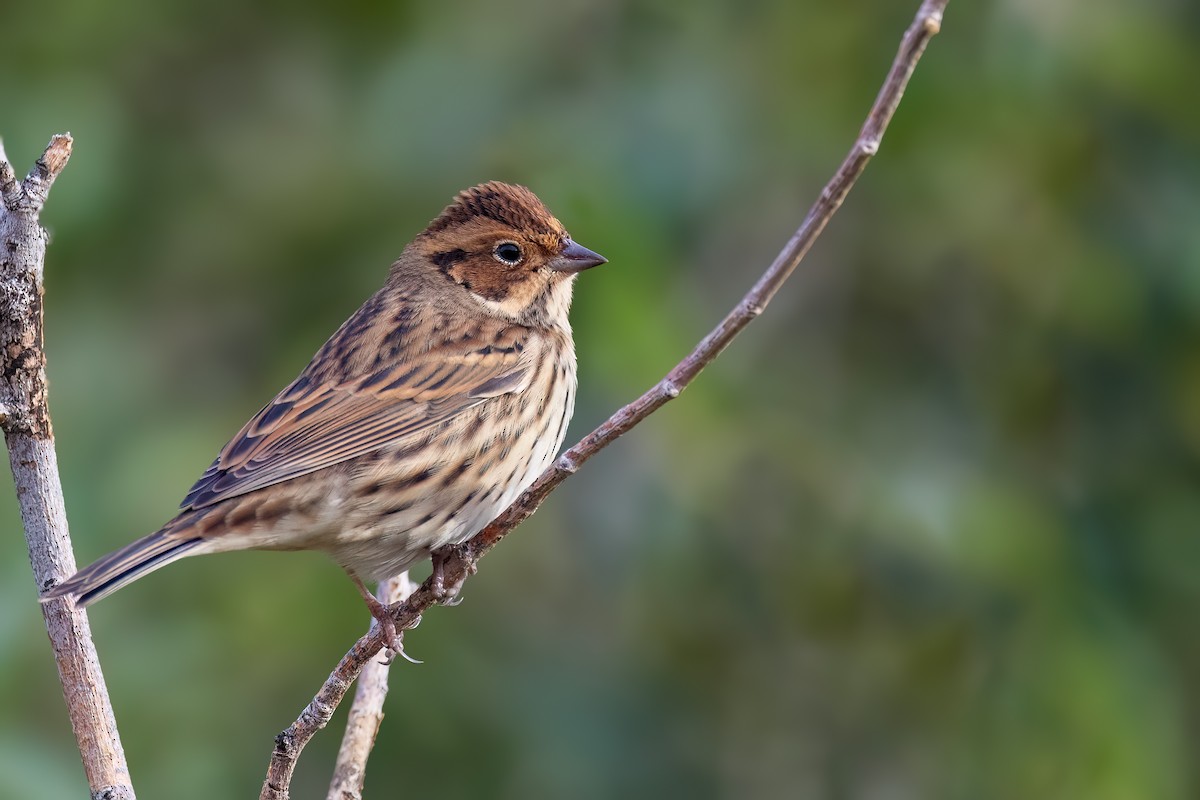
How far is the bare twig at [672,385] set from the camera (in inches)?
101

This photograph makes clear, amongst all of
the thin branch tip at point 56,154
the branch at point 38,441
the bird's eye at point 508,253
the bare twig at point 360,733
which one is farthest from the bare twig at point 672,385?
the bird's eye at point 508,253

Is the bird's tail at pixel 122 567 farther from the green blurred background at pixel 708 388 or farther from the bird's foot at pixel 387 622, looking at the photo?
the green blurred background at pixel 708 388

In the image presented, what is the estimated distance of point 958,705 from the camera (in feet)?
16.9

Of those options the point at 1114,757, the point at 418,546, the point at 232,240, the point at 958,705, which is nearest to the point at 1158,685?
the point at 1114,757

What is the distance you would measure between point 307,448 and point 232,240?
1476 mm

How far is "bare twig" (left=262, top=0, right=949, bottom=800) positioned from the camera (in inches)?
101

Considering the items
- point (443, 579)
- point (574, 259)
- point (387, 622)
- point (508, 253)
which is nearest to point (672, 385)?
point (443, 579)

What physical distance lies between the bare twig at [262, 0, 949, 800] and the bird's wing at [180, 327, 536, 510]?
0.51 meters

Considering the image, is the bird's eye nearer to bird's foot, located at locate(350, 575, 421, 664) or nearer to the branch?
bird's foot, located at locate(350, 575, 421, 664)

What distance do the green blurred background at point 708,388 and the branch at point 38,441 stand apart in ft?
5.01

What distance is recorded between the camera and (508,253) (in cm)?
491

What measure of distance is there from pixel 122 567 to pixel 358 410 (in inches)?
43.2

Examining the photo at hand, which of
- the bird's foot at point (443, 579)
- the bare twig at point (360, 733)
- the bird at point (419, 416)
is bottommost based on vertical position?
the bare twig at point (360, 733)

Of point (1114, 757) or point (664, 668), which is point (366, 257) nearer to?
point (664, 668)
